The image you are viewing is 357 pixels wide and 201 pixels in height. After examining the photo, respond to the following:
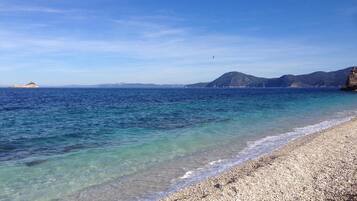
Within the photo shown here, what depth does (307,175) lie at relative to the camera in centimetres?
1212

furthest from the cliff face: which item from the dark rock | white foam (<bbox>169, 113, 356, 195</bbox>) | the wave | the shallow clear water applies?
the wave

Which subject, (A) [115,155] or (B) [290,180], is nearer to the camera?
(B) [290,180]

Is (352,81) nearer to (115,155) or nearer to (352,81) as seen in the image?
(352,81)

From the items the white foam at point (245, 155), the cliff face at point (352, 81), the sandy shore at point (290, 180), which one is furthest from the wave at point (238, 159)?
the cliff face at point (352, 81)

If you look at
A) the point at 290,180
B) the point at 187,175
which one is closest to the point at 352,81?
the point at 187,175

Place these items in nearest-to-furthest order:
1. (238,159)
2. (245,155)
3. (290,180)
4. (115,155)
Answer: (290,180), (238,159), (245,155), (115,155)

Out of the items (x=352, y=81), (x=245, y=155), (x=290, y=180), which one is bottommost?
(x=245, y=155)

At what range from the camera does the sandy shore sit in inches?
398

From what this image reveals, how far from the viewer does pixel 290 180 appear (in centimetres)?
1155

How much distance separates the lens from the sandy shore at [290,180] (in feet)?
33.1

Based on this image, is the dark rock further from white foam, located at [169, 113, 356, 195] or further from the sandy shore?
the sandy shore

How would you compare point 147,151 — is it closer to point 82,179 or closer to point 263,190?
point 82,179

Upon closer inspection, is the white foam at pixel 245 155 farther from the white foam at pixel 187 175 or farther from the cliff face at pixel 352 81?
the cliff face at pixel 352 81

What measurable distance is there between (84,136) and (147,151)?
22.3 ft
